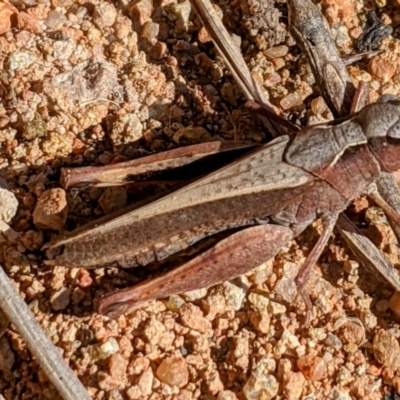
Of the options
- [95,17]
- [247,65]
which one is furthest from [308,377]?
[95,17]

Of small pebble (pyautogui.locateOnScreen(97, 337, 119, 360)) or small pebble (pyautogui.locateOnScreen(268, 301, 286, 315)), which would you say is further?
small pebble (pyautogui.locateOnScreen(268, 301, 286, 315))

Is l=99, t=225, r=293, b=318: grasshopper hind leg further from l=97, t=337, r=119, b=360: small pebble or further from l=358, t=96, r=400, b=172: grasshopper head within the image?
l=358, t=96, r=400, b=172: grasshopper head

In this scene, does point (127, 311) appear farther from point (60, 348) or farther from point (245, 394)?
point (245, 394)

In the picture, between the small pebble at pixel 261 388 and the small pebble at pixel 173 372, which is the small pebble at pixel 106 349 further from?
the small pebble at pixel 261 388

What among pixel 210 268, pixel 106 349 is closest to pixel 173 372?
pixel 106 349

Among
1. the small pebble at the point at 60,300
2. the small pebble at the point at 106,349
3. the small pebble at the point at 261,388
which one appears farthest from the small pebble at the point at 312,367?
the small pebble at the point at 60,300

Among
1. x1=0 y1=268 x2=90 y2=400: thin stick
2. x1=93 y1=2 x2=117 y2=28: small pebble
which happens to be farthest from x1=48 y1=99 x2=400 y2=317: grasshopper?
x1=93 y1=2 x2=117 y2=28: small pebble

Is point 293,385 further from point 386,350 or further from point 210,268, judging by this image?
point 210,268
